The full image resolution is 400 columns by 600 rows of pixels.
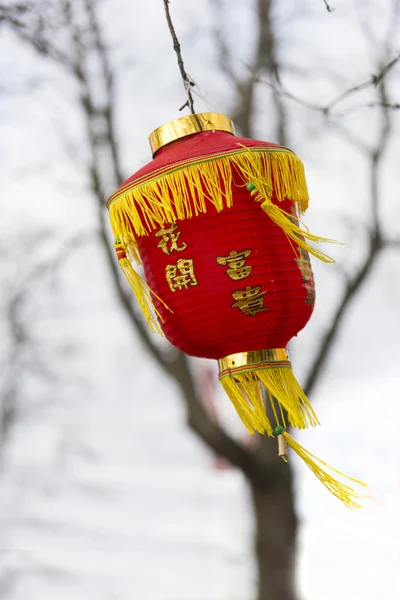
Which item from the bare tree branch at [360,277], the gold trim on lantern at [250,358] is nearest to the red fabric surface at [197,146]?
the gold trim on lantern at [250,358]

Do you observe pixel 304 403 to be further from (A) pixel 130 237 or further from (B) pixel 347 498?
(A) pixel 130 237

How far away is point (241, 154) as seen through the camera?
123 centimetres

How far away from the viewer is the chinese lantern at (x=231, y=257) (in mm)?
1236

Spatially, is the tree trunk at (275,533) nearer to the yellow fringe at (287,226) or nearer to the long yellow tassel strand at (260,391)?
the long yellow tassel strand at (260,391)

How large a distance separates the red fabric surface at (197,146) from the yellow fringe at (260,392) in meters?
0.35

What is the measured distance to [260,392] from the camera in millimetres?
1315

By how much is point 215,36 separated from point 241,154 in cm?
296

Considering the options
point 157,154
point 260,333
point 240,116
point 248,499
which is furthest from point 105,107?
point 260,333

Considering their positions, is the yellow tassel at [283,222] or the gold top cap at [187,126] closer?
the yellow tassel at [283,222]

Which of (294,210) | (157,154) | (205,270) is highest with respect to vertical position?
(157,154)

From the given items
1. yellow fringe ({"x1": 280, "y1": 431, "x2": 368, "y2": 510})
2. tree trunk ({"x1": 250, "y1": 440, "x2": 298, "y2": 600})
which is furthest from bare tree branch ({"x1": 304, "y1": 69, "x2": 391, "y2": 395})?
yellow fringe ({"x1": 280, "y1": 431, "x2": 368, "y2": 510})

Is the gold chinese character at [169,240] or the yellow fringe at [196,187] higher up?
the yellow fringe at [196,187]

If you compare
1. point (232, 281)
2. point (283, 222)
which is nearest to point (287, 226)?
point (283, 222)

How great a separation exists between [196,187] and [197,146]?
93 millimetres
